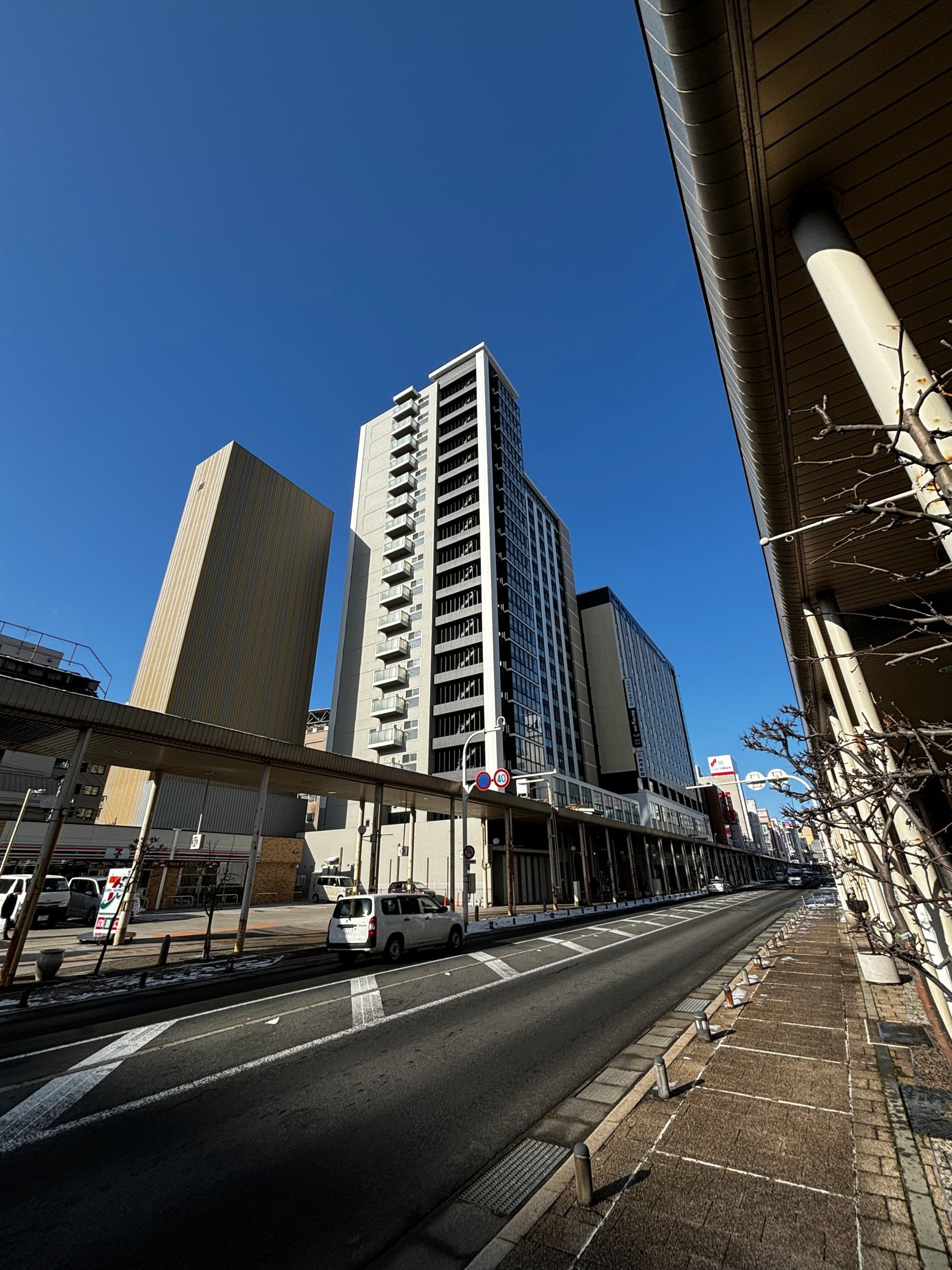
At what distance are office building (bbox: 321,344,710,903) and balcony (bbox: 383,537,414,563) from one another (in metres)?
0.19

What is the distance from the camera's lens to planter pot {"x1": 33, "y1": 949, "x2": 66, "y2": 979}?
13.2m

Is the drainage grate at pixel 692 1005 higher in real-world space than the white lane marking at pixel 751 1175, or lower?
higher

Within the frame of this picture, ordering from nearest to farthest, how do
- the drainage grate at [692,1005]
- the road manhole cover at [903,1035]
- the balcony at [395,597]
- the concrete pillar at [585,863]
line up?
the road manhole cover at [903,1035]
the drainage grate at [692,1005]
the concrete pillar at [585,863]
the balcony at [395,597]

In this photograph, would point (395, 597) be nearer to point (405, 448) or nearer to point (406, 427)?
point (405, 448)

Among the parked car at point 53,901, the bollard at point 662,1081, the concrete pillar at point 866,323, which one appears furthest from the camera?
the parked car at point 53,901

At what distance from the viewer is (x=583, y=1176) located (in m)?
3.92

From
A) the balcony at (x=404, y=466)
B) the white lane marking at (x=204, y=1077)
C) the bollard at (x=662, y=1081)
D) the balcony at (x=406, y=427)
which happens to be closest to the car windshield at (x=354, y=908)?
the white lane marking at (x=204, y=1077)

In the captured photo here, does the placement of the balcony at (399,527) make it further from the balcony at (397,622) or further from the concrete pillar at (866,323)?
the concrete pillar at (866,323)

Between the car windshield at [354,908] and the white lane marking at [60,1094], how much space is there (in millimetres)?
6452

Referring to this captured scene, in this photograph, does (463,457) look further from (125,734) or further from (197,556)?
(125,734)

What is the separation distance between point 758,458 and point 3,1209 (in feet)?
33.3

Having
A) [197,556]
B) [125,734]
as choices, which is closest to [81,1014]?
[125,734]

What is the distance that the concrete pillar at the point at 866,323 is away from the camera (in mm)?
3662

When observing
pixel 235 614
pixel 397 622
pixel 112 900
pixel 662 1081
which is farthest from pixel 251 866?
pixel 397 622
